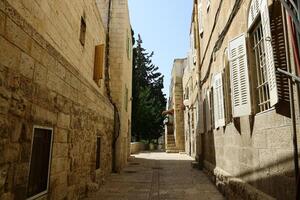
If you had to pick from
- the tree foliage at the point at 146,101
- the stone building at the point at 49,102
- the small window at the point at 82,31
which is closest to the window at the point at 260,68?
the stone building at the point at 49,102

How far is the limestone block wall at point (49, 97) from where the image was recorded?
2580 mm

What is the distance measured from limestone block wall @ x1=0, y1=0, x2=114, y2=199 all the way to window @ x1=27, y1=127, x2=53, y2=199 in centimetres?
13

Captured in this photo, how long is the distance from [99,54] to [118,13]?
396cm

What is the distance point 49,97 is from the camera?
12.2 feet

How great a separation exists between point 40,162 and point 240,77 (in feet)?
11.8

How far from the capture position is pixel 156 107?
31953 millimetres

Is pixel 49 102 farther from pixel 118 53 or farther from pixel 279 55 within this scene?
pixel 118 53

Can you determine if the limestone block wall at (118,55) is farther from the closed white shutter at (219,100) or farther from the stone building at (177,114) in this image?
the stone building at (177,114)

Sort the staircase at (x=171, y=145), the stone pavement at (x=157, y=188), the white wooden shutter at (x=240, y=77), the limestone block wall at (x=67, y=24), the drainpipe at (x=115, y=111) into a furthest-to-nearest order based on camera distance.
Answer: the staircase at (x=171, y=145) → the drainpipe at (x=115, y=111) → the stone pavement at (x=157, y=188) → the white wooden shutter at (x=240, y=77) → the limestone block wall at (x=67, y=24)

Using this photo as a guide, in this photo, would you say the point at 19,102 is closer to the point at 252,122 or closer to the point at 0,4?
the point at 0,4

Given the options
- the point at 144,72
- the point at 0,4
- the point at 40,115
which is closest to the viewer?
the point at 0,4

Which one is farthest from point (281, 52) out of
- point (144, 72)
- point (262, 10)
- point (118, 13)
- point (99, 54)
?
point (144, 72)

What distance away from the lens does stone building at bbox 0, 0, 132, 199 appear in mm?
2615

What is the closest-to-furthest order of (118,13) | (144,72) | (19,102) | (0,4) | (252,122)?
(0,4)
(19,102)
(252,122)
(118,13)
(144,72)
